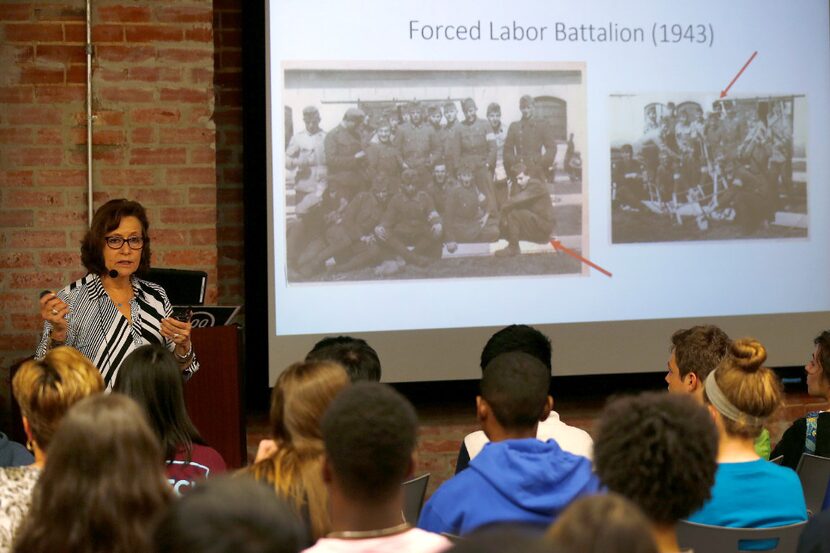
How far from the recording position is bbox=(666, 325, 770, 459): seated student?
128 inches

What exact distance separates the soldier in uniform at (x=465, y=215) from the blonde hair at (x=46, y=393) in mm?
2880

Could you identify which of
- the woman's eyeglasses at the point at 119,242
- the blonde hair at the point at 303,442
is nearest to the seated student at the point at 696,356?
the blonde hair at the point at 303,442

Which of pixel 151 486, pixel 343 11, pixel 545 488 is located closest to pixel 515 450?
pixel 545 488

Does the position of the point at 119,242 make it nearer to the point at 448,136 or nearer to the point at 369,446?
the point at 448,136

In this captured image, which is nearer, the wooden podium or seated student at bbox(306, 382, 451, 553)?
seated student at bbox(306, 382, 451, 553)

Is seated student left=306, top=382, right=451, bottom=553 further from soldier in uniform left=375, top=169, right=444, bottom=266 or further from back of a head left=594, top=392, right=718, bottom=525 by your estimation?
soldier in uniform left=375, top=169, right=444, bottom=266

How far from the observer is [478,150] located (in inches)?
194

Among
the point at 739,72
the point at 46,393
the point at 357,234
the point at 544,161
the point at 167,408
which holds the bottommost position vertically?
the point at 167,408

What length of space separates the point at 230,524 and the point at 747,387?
1716 mm

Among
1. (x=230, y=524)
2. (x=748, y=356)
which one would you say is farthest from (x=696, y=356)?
(x=230, y=524)

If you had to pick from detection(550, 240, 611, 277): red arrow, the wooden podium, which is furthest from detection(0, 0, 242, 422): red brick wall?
detection(550, 240, 611, 277): red arrow

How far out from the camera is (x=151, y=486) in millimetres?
1599

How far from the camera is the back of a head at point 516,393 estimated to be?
242 centimetres

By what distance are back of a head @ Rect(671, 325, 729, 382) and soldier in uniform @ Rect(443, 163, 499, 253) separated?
1.71 m
